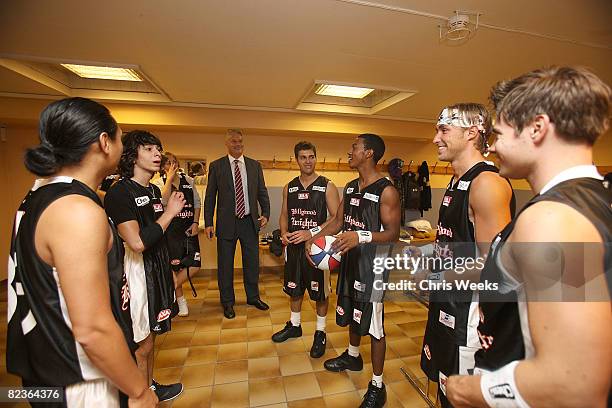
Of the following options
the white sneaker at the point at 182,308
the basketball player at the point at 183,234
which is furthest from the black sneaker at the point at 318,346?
the white sneaker at the point at 182,308

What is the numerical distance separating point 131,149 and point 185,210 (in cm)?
157

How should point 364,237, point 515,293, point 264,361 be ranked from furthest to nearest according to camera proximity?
point 264,361, point 364,237, point 515,293

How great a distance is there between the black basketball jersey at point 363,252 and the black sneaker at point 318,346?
649 mm

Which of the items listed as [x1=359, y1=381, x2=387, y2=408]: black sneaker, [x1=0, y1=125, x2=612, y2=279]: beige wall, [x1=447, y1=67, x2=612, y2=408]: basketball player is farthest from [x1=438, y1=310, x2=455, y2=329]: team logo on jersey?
[x1=0, y1=125, x2=612, y2=279]: beige wall

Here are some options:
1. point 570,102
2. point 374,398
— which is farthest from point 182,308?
point 570,102

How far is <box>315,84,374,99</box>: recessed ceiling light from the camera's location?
360 cm

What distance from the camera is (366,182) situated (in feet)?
6.61

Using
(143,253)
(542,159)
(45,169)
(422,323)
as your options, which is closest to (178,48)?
(143,253)

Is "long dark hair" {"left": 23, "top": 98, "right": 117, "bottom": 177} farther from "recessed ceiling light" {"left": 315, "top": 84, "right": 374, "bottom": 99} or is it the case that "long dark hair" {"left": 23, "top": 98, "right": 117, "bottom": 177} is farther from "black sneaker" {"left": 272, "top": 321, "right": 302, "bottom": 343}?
"recessed ceiling light" {"left": 315, "top": 84, "right": 374, "bottom": 99}

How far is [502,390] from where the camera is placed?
0.59 metres

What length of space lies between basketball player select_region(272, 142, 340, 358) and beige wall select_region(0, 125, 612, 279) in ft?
7.05

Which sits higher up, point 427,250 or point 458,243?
point 458,243

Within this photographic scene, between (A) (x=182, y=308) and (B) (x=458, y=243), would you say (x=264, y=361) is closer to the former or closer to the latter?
(A) (x=182, y=308)

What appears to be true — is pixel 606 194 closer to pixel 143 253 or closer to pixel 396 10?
pixel 396 10
